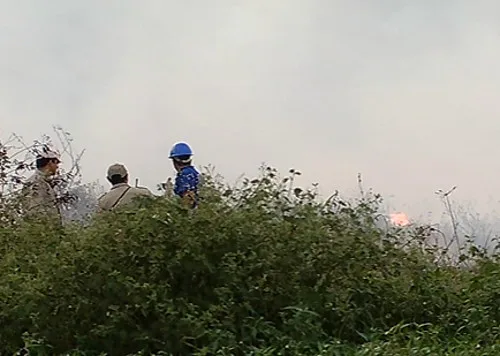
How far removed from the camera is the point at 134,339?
16.6 feet

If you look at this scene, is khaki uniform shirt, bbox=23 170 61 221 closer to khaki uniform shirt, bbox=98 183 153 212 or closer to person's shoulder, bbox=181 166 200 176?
khaki uniform shirt, bbox=98 183 153 212

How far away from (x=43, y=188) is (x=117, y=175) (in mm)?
934

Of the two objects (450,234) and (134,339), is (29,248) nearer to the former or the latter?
(134,339)

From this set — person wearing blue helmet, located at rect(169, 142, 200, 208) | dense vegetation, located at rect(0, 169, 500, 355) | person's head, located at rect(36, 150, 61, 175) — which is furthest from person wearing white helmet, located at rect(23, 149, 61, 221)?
dense vegetation, located at rect(0, 169, 500, 355)

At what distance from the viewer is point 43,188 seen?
7824 millimetres

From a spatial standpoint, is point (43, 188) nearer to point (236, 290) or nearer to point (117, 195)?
point (117, 195)

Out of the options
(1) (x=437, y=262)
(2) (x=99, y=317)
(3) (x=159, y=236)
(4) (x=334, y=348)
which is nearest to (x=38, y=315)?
(2) (x=99, y=317)

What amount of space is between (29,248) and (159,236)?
1.37 meters

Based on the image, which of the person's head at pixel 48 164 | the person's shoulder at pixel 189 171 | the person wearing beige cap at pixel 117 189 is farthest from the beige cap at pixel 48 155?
the person's shoulder at pixel 189 171

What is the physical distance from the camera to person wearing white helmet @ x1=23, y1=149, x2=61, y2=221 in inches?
295

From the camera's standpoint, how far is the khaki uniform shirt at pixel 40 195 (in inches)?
293

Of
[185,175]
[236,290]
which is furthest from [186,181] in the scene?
[236,290]

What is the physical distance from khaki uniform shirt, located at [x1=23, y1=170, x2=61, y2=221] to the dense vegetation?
5.65ft

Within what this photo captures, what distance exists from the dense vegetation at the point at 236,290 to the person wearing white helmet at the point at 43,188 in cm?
177
